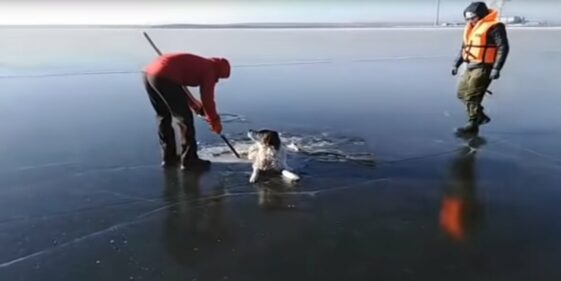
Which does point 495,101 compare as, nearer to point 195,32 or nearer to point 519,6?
point 195,32

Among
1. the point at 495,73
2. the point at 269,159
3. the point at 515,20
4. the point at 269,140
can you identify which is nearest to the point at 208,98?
the point at 269,140

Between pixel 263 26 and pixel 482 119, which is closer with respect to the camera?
pixel 482 119

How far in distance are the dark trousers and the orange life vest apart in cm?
366

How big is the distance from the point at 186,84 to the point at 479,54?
12.2 feet

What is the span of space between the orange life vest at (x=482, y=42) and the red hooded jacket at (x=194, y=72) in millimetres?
3397

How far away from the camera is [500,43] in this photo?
7012 mm

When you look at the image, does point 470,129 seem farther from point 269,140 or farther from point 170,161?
point 170,161

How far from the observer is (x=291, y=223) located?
4.31 m

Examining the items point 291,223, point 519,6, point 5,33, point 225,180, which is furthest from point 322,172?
point 519,6

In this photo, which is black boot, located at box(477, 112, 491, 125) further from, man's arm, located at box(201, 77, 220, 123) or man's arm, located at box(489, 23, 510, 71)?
Result: man's arm, located at box(201, 77, 220, 123)

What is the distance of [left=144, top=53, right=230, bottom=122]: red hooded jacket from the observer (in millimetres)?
5383

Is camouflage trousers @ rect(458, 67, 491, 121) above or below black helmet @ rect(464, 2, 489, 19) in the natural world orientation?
below

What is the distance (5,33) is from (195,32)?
7515 millimetres

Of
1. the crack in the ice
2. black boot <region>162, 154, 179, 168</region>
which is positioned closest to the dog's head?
the crack in the ice
